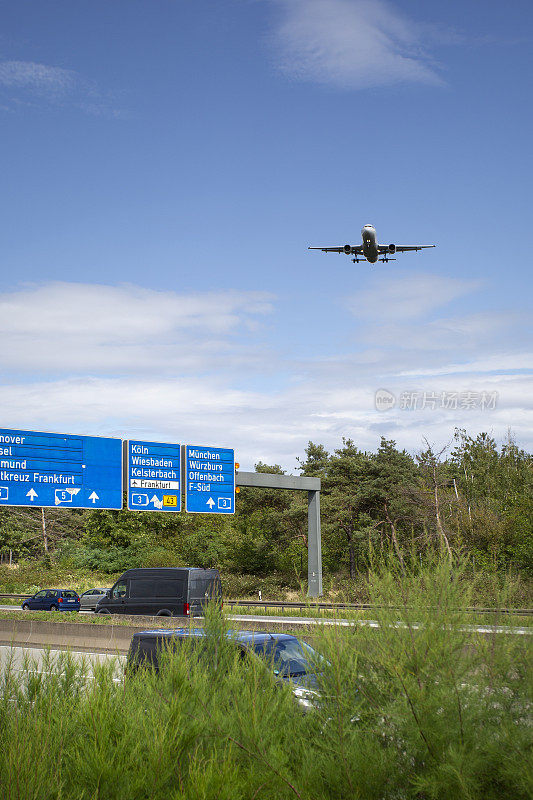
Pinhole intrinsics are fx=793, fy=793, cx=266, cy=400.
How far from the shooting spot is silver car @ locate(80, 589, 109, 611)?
1543 inches

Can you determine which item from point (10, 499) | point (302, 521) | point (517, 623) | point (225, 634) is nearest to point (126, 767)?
point (225, 634)

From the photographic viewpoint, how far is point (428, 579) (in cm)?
526

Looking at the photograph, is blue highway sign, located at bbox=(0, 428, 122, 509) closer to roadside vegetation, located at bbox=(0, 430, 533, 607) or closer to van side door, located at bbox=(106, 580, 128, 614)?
van side door, located at bbox=(106, 580, 128, 614)

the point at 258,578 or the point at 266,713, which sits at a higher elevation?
the point at 266,713

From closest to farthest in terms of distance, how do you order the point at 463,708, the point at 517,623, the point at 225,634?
1. the point at 463,708
2. the point at 517,623
3. the point at 225,634

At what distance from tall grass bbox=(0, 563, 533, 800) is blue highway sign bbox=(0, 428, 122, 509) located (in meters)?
24.2

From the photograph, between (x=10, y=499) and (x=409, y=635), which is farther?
(x=10, y=499)

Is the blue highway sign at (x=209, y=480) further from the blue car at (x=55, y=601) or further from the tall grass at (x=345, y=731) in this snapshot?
the tall grass at (x=345, y=731)

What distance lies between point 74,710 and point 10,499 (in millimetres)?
24077

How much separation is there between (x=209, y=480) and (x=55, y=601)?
34.7 ft

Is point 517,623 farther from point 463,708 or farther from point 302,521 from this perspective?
point 302,521

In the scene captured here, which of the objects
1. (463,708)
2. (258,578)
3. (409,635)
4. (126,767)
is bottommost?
(258,578)

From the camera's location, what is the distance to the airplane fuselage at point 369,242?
41.7m

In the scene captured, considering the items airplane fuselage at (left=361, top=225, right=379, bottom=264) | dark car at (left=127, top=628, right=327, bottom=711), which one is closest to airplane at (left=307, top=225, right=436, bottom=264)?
airplane fuselage at (left=361, top=225, right=379, bottom=264)
